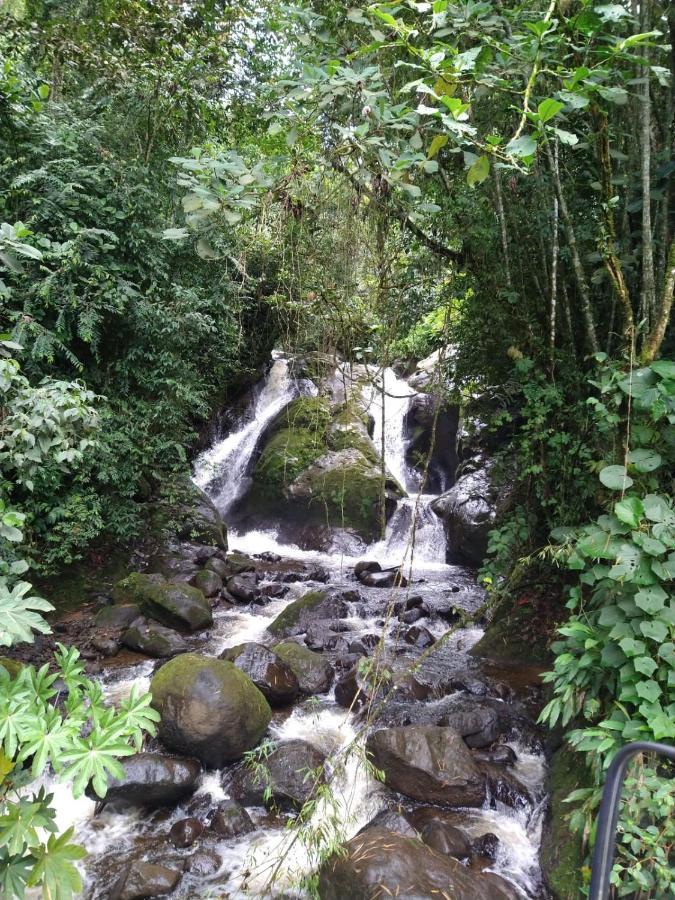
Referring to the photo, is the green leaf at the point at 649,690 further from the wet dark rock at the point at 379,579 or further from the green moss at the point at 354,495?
the green moss at the point at 354,495

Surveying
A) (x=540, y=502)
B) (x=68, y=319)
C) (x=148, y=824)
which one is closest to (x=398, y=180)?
(x=540, y=502)

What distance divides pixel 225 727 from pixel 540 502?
3.31 m

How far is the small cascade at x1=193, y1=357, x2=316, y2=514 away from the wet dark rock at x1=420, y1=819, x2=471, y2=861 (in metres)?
7.99

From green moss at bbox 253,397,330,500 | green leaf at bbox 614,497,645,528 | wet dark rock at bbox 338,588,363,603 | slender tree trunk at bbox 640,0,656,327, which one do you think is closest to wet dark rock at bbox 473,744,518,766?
green leaf at bbox 614,497,645,528

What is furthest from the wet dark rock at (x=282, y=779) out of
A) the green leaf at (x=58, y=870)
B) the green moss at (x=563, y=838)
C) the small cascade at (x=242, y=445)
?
the small cascade at (x=242, y=445)

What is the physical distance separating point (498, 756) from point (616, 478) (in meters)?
2.65

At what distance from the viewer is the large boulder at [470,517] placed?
877 centimetres

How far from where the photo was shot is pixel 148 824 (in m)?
3.73

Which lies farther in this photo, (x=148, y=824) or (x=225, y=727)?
(x=225, y=727)

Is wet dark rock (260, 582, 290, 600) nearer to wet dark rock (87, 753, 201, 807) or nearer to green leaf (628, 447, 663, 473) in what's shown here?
wet dark rock (87, 753, 201, 807)

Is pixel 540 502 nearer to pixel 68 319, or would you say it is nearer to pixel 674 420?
pixel 674 420

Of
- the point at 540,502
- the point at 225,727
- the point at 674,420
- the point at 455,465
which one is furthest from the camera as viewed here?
the point at 455,465

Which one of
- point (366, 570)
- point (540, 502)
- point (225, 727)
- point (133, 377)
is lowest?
point (366, 570)

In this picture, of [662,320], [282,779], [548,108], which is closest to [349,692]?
A: [282,779]
